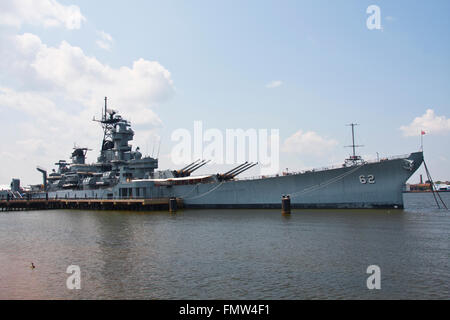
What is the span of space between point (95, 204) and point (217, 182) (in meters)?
22.0

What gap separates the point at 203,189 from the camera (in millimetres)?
46562

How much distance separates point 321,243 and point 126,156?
140 ft

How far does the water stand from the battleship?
872 centimetres

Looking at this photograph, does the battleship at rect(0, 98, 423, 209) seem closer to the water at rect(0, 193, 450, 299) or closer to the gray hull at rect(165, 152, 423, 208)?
the gray hull at rect(165, 152, 423, 208)

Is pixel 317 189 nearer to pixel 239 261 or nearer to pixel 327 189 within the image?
pixel 327 189

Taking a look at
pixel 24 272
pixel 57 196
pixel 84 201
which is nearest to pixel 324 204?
pixel 24 272

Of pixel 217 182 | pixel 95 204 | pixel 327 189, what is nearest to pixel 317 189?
pixel 327 189

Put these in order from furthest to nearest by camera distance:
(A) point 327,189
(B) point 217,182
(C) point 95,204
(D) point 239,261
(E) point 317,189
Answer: (C) point 95,204
(B) point 217,182
(E) point 317,189
(A) point 327,189
(D) point 239,261

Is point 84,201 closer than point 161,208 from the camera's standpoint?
No

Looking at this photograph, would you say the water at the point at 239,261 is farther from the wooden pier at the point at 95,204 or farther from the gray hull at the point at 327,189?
the wooden pier at the point at 95,204

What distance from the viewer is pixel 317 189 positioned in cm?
3928

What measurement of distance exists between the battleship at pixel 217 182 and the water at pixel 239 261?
872cm

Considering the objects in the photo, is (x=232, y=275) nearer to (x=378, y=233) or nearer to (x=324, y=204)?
(x=378, y=233)
